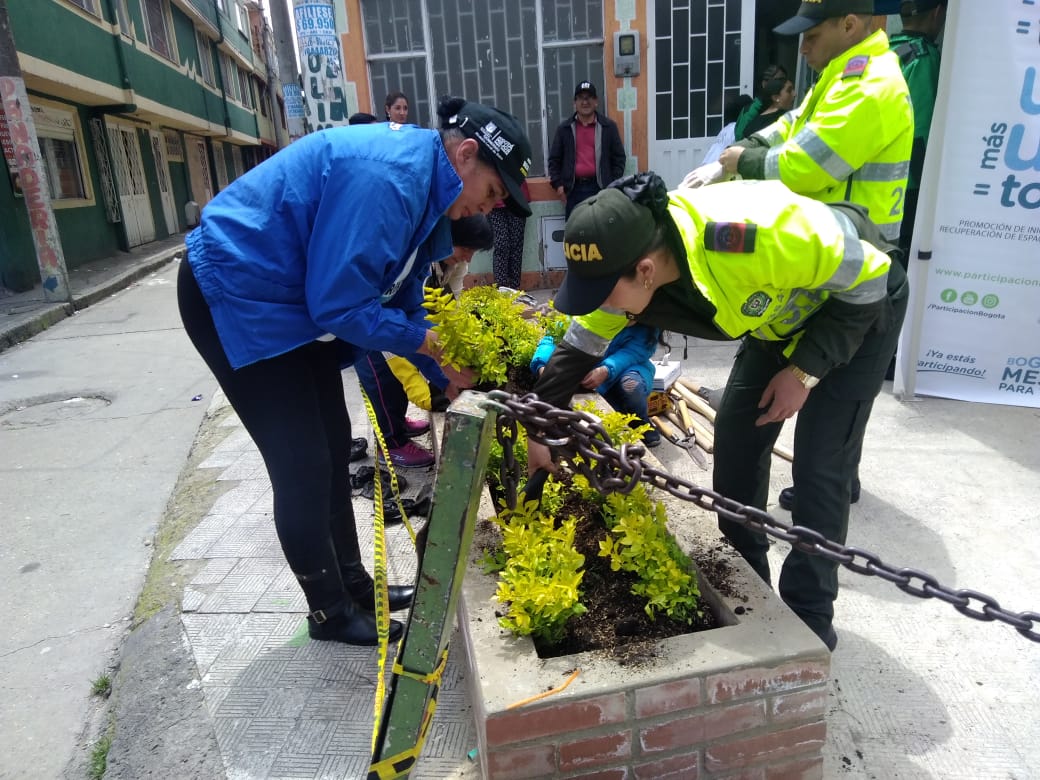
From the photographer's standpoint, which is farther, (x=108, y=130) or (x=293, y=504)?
(x=108, y=130)

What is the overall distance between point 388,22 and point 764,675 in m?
7.28

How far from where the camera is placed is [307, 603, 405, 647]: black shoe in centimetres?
257

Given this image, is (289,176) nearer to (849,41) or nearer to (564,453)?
(564,453)

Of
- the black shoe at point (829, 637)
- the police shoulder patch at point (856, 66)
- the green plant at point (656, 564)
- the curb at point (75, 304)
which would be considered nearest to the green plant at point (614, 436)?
the green plant at point (656, 564)

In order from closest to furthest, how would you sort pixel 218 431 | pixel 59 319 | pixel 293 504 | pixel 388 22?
pixel 293 504 < pixel 218 431 < pixel 388 22 < pixel 59 319

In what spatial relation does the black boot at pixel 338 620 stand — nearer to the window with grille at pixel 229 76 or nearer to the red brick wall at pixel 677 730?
the red brick wall at pixel 677 730

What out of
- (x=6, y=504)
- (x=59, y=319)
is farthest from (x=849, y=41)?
(x=59, y=319)

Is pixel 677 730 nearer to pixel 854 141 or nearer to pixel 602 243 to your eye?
pixel 602 243

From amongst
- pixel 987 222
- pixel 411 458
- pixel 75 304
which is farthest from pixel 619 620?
pixel 75 304

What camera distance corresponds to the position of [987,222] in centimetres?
416

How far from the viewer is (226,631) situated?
276 cm

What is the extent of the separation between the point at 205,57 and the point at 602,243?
2540cm

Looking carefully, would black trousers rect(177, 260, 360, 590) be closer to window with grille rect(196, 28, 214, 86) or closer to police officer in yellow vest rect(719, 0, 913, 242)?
police officer in yellow vest rect(719, 0, 913, 242)

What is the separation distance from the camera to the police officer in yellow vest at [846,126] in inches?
102
